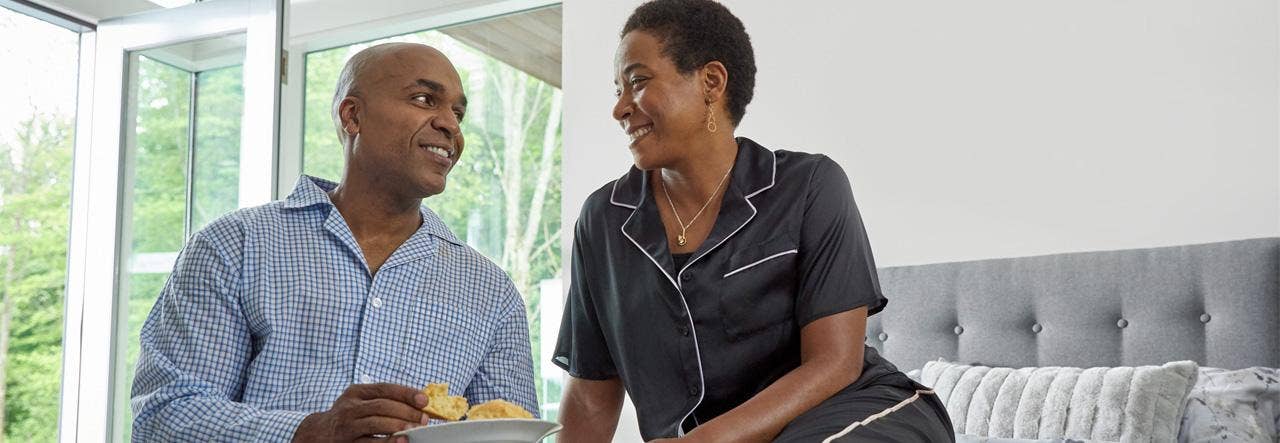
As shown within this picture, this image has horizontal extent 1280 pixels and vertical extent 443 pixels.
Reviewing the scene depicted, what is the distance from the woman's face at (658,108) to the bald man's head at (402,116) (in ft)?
0.97

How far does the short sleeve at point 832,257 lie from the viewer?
5.29ft

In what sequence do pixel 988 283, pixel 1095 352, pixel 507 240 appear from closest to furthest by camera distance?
1. pixel 1095 352
2. pixel 988 283
3. pixel 507 240

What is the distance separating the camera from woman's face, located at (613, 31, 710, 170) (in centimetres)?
178

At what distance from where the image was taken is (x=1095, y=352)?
2.67m

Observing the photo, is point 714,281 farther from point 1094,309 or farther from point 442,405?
point 1094,309

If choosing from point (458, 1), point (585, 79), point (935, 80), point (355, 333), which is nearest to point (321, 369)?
point (355, 333)

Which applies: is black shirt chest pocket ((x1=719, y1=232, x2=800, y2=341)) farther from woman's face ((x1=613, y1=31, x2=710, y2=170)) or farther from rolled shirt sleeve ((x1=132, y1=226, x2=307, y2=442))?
rolled shirt sleeve ((x1=132, y1=226, x2=307, y2=442))

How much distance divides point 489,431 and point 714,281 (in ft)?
1.68

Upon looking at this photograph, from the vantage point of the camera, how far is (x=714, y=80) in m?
1.84

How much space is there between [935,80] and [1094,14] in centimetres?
44

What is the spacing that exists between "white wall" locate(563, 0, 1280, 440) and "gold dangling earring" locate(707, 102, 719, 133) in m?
1.42

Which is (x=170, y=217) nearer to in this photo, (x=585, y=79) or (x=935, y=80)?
(x=585, y=79)

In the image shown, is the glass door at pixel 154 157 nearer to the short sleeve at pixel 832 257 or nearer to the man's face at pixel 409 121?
the man's face at pixel 409 121

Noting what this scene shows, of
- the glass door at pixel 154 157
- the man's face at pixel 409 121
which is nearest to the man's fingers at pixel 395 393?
the man's face at pixel 409 121
